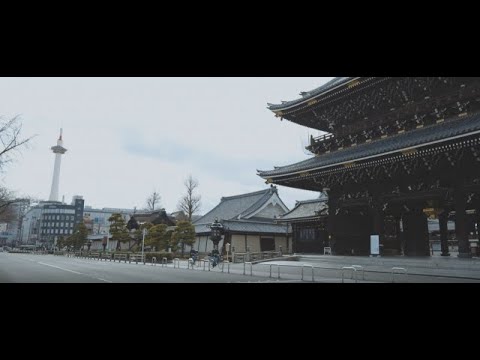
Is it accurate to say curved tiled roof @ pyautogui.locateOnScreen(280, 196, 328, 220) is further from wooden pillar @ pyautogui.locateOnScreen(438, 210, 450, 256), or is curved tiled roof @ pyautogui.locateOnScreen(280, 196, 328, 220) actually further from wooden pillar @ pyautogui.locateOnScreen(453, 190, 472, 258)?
wooden pillar @ pyautogui.locateOnScreen(453, 190, 472, 258)

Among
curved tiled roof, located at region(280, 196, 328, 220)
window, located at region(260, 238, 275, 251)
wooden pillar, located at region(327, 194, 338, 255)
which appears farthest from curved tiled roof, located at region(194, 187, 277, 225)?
wooden pillar, located at region(327, 194, 338, 255)

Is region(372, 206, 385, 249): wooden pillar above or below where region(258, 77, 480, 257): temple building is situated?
below

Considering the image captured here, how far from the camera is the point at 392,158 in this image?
543 inches

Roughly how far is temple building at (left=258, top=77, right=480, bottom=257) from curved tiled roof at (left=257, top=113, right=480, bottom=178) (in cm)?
5

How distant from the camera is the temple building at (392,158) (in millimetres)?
13077

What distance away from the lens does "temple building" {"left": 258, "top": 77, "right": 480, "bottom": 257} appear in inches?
515

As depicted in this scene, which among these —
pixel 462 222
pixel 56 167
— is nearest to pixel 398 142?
pixel 462 222

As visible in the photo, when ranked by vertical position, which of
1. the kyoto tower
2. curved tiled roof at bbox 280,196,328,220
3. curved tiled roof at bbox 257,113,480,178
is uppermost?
the kyoto tower

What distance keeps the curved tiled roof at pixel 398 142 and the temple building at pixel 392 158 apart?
5 centimetres

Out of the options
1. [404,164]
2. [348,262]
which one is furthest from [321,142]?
[348,262]

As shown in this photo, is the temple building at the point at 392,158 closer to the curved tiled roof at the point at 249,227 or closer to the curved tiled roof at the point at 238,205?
the curved tiled roof at the point at 249,227
